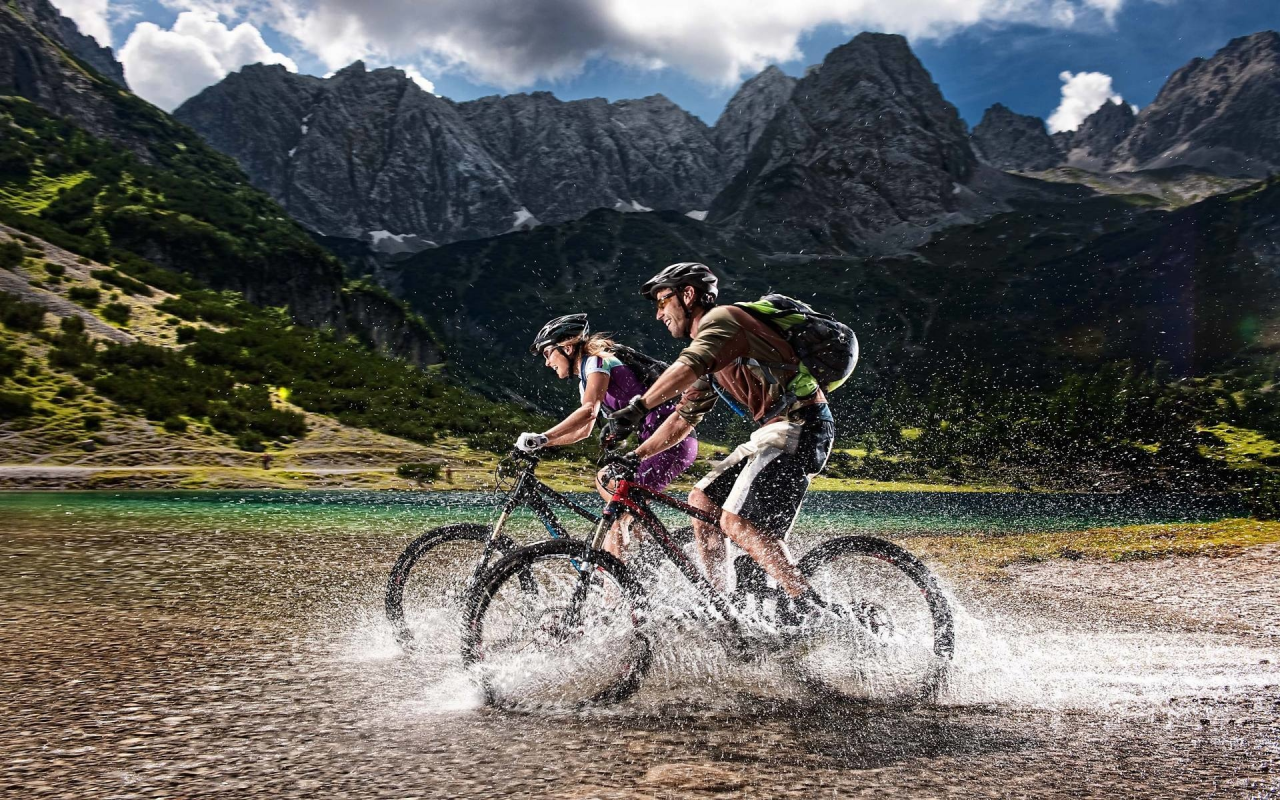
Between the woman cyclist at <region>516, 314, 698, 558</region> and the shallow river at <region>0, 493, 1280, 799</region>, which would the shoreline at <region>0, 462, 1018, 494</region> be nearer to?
the shallow river at <region>0, 493, 1280, 799</region>

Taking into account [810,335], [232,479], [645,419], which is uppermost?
[810,335]

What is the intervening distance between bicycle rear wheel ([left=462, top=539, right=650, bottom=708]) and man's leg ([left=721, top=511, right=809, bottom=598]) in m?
0.90

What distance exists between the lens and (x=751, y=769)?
4.09 metres

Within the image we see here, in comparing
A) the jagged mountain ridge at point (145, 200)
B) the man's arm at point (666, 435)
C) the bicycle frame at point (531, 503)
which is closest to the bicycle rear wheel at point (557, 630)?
the bicycle frame at point (531, 503)

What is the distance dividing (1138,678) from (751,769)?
14.1 ft

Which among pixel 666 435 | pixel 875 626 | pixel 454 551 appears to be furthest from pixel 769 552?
pixel 454 551

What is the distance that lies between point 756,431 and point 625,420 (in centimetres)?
109

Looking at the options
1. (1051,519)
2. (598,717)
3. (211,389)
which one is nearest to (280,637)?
(598,717)

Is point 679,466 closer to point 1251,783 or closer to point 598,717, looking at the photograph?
point 598,717

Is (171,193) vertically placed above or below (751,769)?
above

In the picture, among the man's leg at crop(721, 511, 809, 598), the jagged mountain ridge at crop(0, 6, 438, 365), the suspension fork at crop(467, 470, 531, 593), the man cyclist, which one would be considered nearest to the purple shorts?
the man cyclist

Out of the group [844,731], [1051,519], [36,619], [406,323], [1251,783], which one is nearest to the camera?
[1251,783]

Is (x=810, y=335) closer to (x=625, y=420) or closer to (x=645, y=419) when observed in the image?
(x=625, y=420)

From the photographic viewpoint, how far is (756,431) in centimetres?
564
